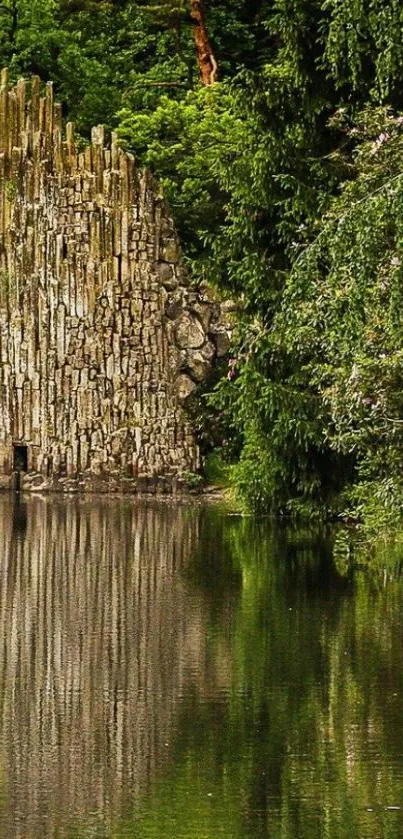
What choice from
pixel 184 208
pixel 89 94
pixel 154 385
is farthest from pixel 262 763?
pixel 89 94

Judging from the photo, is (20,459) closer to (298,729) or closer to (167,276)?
(167,276)

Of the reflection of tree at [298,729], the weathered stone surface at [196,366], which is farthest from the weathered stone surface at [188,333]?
the reflection of tree at [298,729]

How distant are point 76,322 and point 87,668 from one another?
64.7 ft

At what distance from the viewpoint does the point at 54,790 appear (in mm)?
10953

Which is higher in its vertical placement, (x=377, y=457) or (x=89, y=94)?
(x=89, y=94)

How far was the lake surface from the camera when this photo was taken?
10.6 metres

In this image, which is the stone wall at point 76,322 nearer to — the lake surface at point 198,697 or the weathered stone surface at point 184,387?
the weathered stone surface at point 184,387

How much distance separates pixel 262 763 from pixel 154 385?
75.3 ft

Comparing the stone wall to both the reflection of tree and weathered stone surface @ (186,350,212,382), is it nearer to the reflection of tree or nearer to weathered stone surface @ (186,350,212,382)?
weathered stone surface @ (186,350,212,382)

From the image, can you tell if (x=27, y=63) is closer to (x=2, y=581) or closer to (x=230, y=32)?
(x=230, y=32)

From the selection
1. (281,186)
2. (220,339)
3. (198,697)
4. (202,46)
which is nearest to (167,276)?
(220,339)

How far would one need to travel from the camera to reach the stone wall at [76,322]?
34.3 meters

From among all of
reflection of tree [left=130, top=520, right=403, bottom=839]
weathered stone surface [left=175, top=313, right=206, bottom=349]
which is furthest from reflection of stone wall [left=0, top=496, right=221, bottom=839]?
weathered stone surface [left=175, top=313, right=206, bottom=349]

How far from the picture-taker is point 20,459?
34.7 metres
